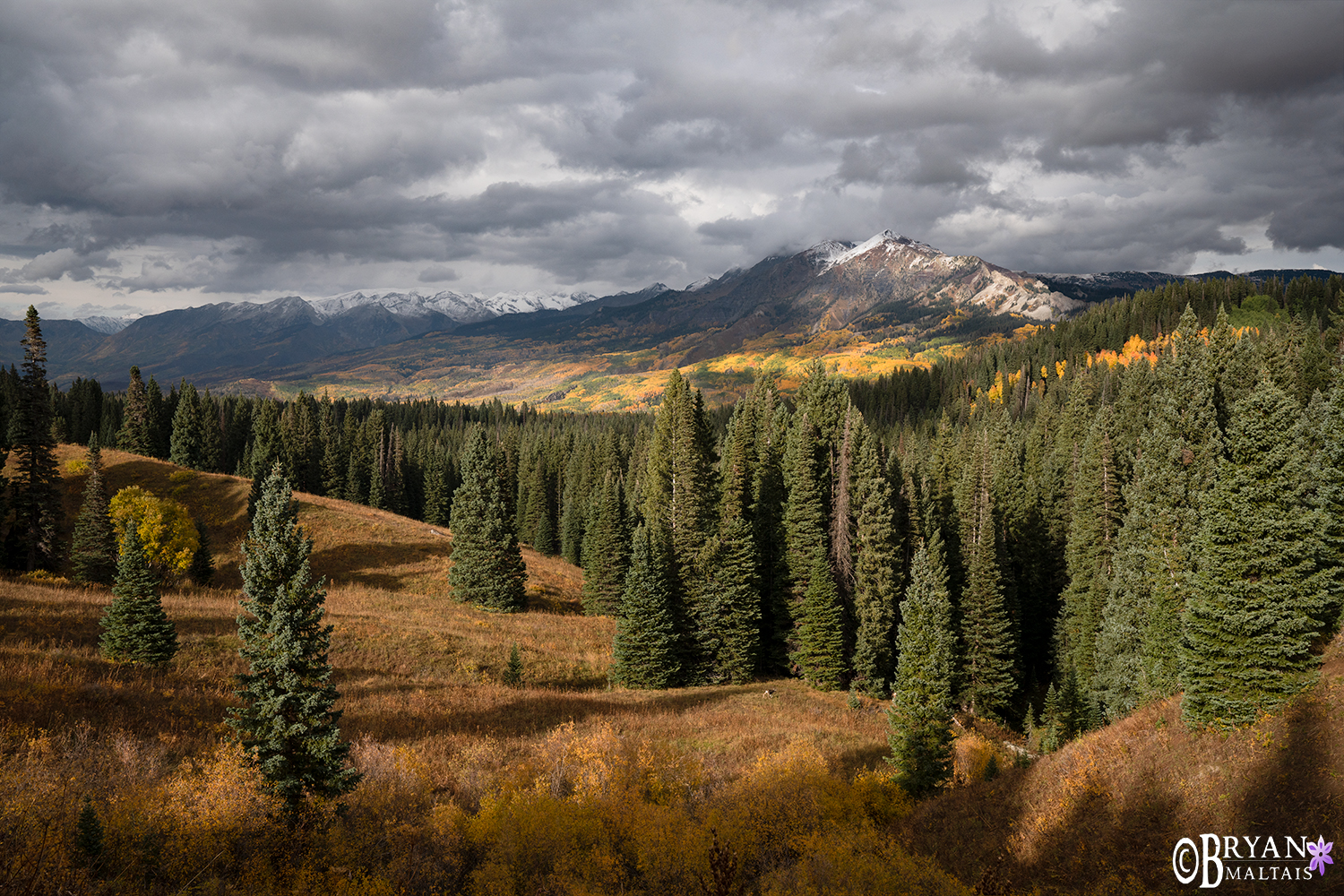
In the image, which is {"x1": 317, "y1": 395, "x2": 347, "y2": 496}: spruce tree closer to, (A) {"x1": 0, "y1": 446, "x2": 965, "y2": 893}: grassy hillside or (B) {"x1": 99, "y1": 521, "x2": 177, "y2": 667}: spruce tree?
(A) {"x1": 0, "y1": 446, "x2": 965, "y2": 893}: grassy hillside

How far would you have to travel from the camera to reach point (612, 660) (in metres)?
36.9

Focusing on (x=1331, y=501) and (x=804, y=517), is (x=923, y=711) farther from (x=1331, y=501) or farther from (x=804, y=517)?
(x=1331, y=501)

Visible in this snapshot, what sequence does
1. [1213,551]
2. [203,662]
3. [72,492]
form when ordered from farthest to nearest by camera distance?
[72,492] → [203,662] → [1213,551]

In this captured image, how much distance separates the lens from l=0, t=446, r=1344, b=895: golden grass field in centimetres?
1194

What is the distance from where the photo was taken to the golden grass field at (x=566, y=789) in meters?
11.9

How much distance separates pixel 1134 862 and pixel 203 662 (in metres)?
33.0

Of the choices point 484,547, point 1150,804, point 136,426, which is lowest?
point 1150,804

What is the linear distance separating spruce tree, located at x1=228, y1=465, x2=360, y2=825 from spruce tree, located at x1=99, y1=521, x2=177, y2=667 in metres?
13.3

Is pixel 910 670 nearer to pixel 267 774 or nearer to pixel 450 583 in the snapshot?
pixel 267 774

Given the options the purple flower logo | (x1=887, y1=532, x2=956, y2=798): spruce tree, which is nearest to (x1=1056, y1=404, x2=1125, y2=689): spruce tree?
(x1=887, y1=532, x2=956, y2=798): spruce tree

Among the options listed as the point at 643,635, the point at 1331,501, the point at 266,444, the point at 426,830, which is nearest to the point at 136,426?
the point at 266,444

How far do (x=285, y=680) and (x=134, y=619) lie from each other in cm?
1513

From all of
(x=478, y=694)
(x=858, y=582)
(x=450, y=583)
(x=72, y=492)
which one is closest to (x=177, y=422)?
(x=72, y=492)

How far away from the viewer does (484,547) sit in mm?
50281
